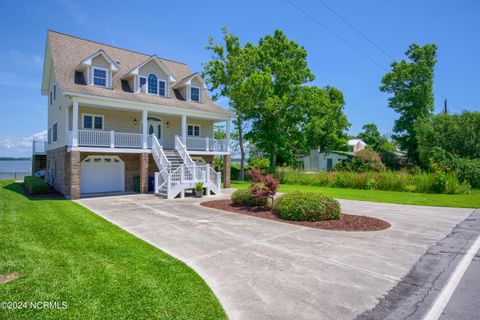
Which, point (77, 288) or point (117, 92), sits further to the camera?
point (117, 92)

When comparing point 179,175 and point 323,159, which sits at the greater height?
point 323,159

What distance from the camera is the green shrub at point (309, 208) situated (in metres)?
9.94

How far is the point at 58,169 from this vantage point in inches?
750

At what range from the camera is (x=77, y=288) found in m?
4.38

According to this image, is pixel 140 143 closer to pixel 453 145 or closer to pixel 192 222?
pixel 192 222

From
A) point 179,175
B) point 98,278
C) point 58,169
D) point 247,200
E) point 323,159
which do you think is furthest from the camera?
point 323,159

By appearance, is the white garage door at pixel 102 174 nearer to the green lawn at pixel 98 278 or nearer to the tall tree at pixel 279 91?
the green lawn at pixel 98 278

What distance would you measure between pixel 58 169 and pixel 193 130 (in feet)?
32.1

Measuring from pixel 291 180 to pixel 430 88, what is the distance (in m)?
23.9

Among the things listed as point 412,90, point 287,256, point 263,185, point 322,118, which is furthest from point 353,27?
point 412,90

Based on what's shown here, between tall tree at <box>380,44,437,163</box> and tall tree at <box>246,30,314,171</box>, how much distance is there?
1346cm

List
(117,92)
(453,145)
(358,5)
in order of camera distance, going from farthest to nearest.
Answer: (453,145) → (117,92) → (358,5)

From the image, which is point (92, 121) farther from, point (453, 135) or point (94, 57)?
point (453, 135)

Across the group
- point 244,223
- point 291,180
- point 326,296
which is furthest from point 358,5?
point 291,180
